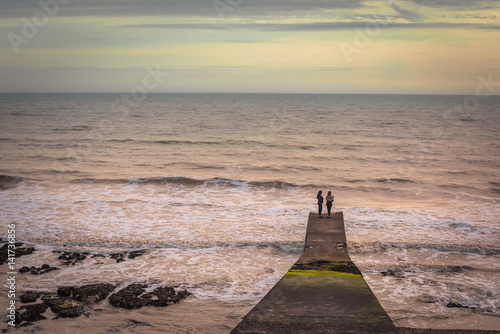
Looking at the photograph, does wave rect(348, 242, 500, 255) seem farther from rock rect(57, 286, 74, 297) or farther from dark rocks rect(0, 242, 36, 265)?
dark rocks rect(0, 242, 36, 265)

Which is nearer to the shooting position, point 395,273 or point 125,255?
point 395,273

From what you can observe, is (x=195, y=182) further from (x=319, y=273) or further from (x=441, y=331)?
(x=441, y=331)

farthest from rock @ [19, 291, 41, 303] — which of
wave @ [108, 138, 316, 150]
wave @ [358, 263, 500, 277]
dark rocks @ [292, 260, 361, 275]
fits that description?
wave @ [108, 138, 316, 150]

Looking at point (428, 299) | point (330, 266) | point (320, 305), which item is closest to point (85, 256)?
point (330, 266)

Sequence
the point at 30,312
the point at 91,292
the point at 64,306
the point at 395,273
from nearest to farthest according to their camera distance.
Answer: the point at 30,312 < the point at 64,306 < the point at 91,292 < the point at 395,273

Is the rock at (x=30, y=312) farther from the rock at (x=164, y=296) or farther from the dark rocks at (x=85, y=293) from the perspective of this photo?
the rock at (x=164, y=296)

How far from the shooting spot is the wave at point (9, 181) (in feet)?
103

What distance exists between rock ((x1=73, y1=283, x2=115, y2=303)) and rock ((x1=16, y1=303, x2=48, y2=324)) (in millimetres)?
1019

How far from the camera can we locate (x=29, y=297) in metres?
13.3

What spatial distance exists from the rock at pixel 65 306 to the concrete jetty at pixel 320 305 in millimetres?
5393

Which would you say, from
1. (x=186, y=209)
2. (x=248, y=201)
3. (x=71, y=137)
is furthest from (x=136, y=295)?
(x=71, y=137)

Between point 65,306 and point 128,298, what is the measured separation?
1.80 meters

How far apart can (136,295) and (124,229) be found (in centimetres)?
825

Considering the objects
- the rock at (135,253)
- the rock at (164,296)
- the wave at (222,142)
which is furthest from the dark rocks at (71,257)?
the wave at (222,142)
